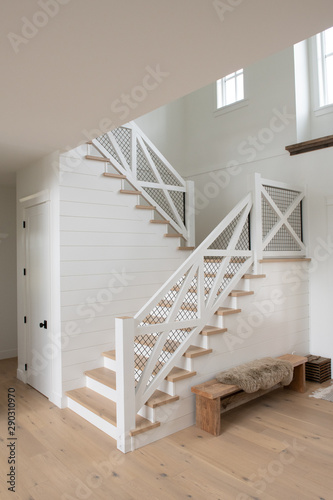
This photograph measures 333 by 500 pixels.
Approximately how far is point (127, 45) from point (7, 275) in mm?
4277

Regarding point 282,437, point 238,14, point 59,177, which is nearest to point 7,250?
point 59,177

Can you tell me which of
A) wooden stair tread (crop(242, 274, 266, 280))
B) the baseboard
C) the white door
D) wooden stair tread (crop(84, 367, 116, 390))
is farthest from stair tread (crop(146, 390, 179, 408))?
the baseboard

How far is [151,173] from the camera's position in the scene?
14.8ft

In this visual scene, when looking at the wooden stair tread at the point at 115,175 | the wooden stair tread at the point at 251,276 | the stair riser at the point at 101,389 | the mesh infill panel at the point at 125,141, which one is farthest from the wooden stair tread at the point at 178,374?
the mesh infill panel at the point at 125,141

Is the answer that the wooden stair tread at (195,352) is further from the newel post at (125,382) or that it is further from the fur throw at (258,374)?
the newel post at (125,382)

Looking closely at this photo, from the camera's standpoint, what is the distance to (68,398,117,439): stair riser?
293cm

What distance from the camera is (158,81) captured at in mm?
2170

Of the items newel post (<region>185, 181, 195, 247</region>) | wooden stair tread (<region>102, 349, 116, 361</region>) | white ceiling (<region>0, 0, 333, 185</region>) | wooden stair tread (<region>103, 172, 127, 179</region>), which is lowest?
wooden stair tread (<region>102, 349, 116, 361</region>)

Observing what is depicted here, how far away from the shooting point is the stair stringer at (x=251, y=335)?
3.04m

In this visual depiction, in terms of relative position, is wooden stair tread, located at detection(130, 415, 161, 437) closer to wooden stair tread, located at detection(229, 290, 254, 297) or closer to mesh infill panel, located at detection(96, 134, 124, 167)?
wooden stair tread, located at detection(229, 290, 254, 297)

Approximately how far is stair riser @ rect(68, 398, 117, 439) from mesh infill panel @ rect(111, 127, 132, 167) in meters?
2.53

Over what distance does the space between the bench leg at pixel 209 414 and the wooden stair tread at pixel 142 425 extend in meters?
0.38

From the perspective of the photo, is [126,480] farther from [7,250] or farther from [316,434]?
[7,250]

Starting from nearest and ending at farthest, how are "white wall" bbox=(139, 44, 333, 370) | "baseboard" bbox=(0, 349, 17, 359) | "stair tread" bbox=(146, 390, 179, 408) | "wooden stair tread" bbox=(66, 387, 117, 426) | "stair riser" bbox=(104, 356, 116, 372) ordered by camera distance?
"stair tread" bbox=(146, 390, 179, 408) → "wooden stair tread" bbox=(66, 387, 117, 426) → "stair riser" bbox=(104, 356, 116, 372) → "white wall" bbox=(139, 44, 333, 370) → "baseboard" bbox=(0, 349, 17, 359)
